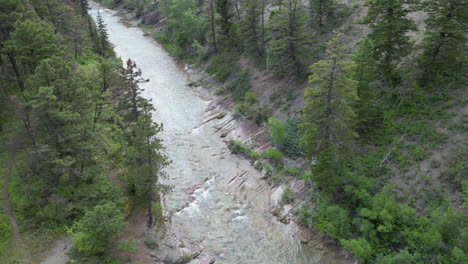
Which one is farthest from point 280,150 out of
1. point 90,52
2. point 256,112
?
point 90,52

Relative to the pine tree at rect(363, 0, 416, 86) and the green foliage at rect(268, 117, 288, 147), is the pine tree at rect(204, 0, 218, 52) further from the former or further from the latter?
the pine tree at rect(363, 0, 416, 86)

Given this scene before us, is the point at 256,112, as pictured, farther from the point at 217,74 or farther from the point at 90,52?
the point at 90,52

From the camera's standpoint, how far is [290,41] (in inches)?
1505

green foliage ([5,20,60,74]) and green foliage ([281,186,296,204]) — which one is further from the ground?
green foliage ([5,20,60,74])

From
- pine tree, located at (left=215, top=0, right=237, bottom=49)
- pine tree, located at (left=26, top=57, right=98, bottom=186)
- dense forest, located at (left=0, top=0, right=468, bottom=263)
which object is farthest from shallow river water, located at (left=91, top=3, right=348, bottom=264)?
pine tree, located at (left=215, top=0, right=237, bottom=49)

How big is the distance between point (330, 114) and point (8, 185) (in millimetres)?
26070

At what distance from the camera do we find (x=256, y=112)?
128 ft

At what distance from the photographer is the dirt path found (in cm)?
2309

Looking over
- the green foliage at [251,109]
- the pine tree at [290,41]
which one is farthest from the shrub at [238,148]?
the pine tree at [290,41]

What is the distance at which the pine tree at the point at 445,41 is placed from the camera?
2616 cm

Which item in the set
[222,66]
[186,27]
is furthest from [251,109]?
[186,27]

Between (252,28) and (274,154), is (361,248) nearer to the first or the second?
(274,154)

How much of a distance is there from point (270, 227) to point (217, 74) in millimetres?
30214

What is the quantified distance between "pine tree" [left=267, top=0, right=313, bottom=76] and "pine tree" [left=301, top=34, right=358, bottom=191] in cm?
1513
